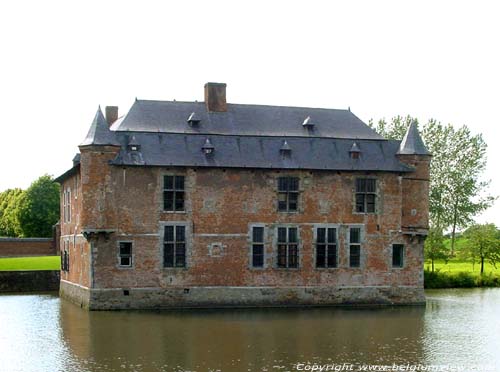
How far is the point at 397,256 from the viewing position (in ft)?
115

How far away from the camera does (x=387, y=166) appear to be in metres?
34.7

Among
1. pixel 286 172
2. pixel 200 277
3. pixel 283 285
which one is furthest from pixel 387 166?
pixel 200 277

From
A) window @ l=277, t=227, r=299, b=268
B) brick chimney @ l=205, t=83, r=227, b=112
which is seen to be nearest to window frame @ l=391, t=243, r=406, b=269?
window @ l=277, t=227, r=299, b=268

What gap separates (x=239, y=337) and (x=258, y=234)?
949 cm

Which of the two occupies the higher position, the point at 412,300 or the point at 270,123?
the point at 270,123

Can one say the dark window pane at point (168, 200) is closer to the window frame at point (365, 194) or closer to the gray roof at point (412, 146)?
the window frame at point (365, 194)

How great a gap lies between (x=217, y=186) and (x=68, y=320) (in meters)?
8.56

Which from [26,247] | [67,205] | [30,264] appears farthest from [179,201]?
[26,247]

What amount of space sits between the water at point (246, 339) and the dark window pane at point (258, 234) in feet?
10.0

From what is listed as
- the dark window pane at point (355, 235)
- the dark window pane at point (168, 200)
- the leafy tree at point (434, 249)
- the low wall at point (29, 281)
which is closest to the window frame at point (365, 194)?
the dark window pane at point (355, 235)

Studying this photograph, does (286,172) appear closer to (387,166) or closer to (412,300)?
(387,166)

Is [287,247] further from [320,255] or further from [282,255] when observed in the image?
[320,255]

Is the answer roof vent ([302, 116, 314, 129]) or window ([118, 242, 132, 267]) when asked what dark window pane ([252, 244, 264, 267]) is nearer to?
window ([118, 242, 132, 267])

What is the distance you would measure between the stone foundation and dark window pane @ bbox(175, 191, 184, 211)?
132 inches
